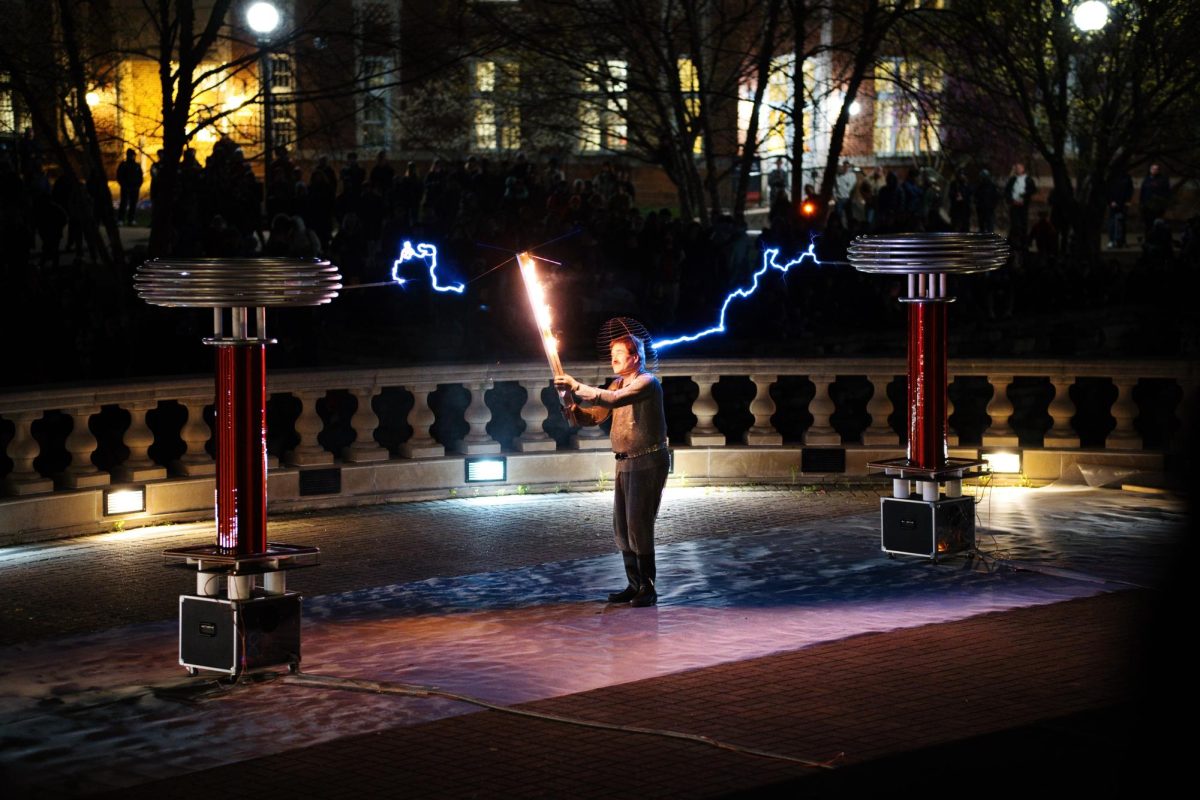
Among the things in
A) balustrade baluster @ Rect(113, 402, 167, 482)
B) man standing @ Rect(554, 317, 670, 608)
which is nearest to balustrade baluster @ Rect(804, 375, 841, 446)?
man standing @ Rect(554, 317, 670, 608)

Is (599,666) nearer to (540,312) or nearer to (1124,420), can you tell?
(540,312)

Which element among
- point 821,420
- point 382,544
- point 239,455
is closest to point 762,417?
point 821,420

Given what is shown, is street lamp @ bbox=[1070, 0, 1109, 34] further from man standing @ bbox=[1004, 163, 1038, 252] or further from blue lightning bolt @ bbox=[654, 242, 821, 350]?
man standing @ bbox=[1004, 163, 1038, 252]

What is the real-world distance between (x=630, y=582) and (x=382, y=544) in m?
2.65

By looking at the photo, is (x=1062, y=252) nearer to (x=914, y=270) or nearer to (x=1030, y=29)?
(x=1030, y=29)

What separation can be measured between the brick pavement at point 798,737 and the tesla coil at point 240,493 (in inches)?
47.6

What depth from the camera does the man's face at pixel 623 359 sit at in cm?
1093

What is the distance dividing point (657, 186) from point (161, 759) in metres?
42.1

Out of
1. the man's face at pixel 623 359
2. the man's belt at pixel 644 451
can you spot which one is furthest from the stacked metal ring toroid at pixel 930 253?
the man's belt at pixel 644 451

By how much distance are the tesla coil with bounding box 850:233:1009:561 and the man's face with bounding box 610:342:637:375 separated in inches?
75.7

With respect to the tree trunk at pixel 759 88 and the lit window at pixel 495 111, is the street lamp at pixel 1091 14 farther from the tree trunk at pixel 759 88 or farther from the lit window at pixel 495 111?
the lit window at pixel 495 111

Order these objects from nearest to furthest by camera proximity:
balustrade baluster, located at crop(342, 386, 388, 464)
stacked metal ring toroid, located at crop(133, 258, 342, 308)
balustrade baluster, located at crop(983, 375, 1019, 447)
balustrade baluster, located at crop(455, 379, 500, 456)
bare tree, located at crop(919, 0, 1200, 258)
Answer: stacked metal ring toroid, located at crop(133, 258, 342, 308) < balustrade baluster, located at crop(342, 386, 388, 464) < balustrade baluster, located at crop(455, 379, 500, 456) < balustrade baluster, located at crop(983, 375, 1019, 447) < bare tree, located at crop(919, 0, 1200, 258)

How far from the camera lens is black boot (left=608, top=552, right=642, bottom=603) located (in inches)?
431

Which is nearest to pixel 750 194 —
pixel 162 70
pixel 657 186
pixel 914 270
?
pixel 657 186
